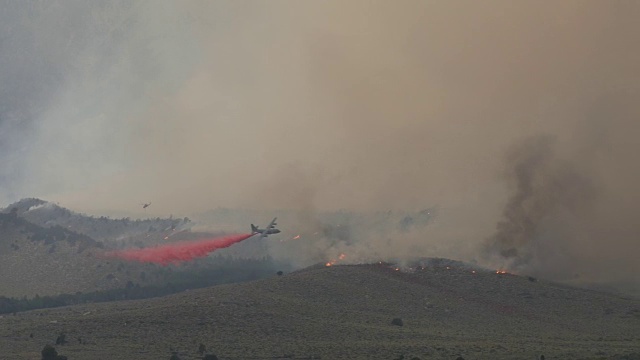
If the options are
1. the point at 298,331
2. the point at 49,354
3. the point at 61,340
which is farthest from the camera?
the point at 298,331

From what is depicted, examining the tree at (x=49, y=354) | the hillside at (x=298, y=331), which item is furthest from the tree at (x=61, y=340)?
the tree at (x=49, y=354)

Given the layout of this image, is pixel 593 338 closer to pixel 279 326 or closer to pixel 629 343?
pixel 629 343

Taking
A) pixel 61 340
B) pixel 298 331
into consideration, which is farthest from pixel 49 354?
A: pixel 298 331

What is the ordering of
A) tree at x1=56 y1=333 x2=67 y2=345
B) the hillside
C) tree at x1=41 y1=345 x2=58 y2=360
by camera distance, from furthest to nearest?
1. tree at x1=56 y1=333 x2=67 y2=345
2. the hillside
3. tree at x1=41 y1=345 x2=58 y2=360

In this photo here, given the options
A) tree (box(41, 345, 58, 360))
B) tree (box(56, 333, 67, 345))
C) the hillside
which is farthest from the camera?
tree (box(56, 333, 67, 345))

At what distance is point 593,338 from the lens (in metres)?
172

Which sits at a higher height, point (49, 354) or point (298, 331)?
point (298, 331)

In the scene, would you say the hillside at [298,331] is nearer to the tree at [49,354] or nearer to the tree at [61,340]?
the tree at [61,340]

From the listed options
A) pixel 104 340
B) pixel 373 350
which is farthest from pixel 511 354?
pixel 104 340

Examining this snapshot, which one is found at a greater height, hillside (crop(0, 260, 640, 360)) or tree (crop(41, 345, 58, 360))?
hillside (crop(0, 260, 640, 360))

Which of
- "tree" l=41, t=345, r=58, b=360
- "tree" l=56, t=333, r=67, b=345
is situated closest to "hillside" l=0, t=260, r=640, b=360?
"tree" l=56, t=333, r=67, b=345

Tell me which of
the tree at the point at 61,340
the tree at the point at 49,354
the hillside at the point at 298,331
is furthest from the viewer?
the tree at the point at 61,340

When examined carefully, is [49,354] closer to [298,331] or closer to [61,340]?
[61,340]

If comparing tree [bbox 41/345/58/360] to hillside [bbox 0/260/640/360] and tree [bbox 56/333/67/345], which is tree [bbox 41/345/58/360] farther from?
tree [bbox 56/333/67/345]
